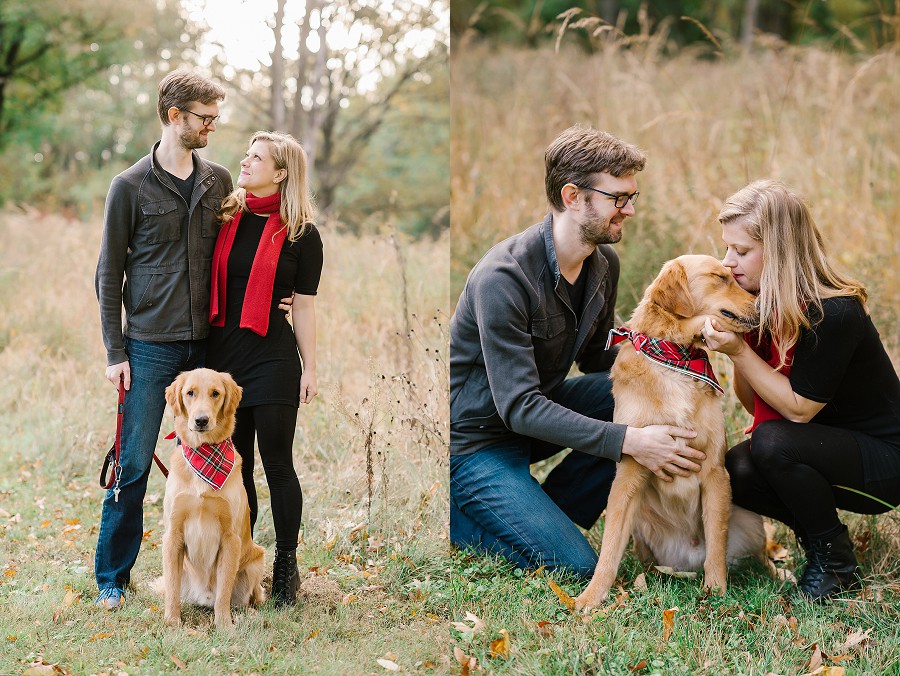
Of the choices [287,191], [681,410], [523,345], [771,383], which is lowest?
[681,410]

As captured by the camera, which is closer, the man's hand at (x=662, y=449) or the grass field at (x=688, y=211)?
the grass field at (x=688, y=211)

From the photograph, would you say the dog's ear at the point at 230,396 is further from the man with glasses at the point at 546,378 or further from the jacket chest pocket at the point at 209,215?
the man with glasses at the point at 546,378

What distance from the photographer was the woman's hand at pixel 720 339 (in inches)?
120

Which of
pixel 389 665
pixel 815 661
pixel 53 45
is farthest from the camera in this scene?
pixel 53 45

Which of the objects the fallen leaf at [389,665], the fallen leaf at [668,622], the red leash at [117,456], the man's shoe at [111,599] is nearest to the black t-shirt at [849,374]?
the fallen leaf at [668,622]

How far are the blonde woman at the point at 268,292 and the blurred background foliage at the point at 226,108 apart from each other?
289cm

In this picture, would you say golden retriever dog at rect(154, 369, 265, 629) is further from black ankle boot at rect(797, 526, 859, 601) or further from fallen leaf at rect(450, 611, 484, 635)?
black ankle boot at rect(797, 526, 859, 601)

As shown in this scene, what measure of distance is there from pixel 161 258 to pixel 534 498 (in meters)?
1.75

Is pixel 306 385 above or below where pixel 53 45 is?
below

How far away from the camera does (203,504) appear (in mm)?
2963

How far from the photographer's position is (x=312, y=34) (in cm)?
496

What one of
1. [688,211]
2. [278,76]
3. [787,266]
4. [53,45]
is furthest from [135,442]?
Answer: [53,45]

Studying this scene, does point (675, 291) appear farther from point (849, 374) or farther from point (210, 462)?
point (210, 462)

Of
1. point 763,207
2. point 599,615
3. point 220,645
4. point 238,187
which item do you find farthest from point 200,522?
point 763,207
